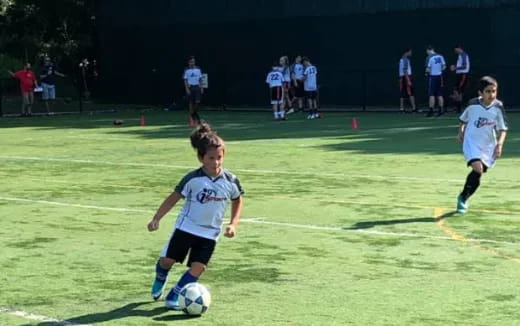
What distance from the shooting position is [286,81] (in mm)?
37156

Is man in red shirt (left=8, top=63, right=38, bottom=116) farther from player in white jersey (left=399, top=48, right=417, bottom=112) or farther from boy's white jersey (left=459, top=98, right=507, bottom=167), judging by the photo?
boy's white jersey (left=459, top=98, right=507, bottom=167)

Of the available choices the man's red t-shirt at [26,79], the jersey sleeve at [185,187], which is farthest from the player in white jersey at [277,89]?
the jersey sleeve at [185,187]

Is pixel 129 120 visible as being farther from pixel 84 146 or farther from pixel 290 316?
pixel 290 316

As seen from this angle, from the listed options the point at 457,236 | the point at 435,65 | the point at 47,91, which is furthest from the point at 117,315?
the point at 47,91

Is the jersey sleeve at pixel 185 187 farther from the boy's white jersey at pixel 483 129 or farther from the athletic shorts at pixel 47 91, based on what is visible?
the athletic shorts at pixel 47 91

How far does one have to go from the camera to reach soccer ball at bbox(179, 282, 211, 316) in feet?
24.9

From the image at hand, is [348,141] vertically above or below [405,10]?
below

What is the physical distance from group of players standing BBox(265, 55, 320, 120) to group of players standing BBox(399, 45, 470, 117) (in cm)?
297

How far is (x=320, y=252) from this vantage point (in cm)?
1027

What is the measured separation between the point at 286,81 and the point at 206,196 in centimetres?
2961

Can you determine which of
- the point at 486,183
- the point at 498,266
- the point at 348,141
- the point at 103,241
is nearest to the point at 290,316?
the point at 498,266

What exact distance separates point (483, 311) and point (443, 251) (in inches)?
98.2

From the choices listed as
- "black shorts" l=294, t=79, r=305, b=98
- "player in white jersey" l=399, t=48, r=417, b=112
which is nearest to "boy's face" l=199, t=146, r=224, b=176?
"player in white jersey" l=399, t=48, r=417, b=112

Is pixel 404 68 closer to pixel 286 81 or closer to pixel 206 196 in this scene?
pixel 286 81
